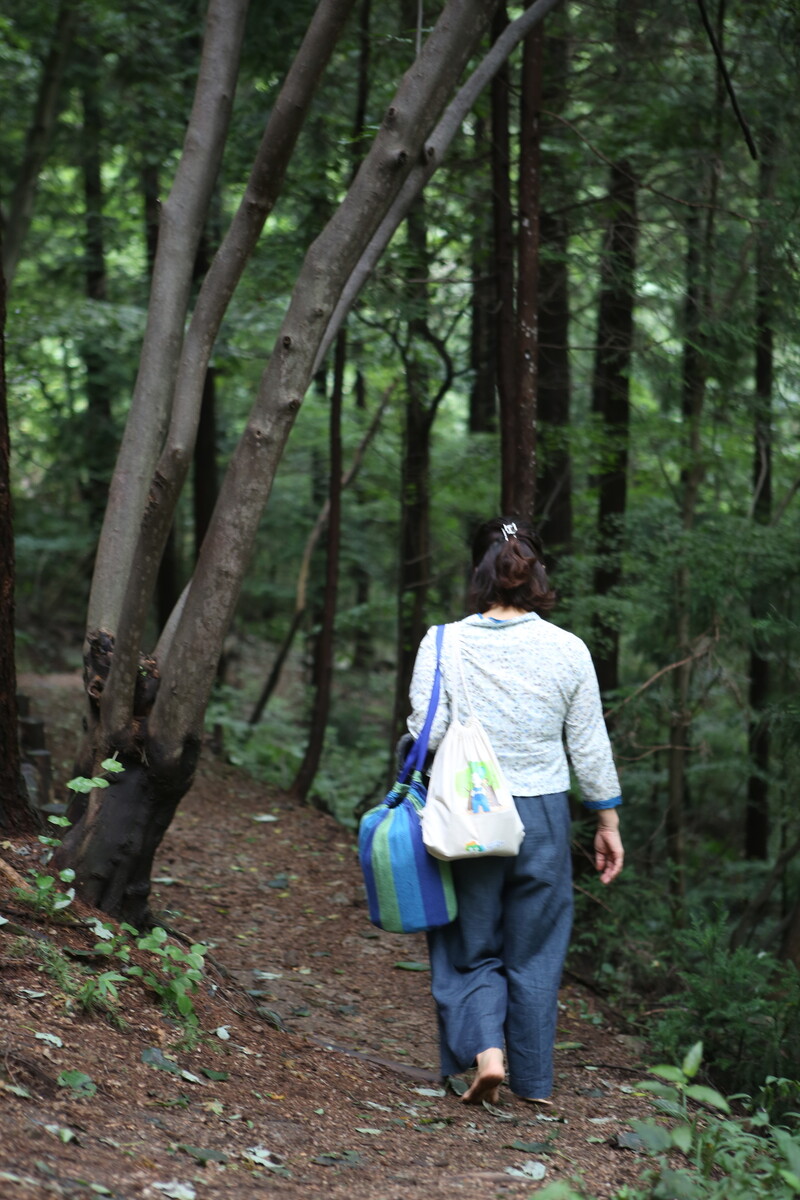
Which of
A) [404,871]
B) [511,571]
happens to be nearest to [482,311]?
[511,571]

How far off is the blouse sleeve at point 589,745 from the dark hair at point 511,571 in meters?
0.26

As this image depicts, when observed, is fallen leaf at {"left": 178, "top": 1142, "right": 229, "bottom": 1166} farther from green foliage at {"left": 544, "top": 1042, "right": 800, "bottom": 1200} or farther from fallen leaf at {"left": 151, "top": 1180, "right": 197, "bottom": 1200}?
green foliage at {"left": 544, "top": 1042, "right": 800, "bottom": 1200}

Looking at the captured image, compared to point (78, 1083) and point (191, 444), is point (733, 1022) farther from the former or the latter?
point (191, 444)

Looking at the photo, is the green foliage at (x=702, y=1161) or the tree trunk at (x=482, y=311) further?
the tree trunk at (x=482, y=311)

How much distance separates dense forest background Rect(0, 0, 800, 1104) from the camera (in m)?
6.95

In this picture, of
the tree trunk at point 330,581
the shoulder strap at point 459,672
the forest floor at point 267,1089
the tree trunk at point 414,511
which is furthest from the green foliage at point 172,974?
the tree trunk at point 414,511

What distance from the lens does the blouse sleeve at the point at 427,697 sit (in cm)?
378

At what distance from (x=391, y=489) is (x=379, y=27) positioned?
16.1ft

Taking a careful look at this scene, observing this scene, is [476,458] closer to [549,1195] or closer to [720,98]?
[720,98]

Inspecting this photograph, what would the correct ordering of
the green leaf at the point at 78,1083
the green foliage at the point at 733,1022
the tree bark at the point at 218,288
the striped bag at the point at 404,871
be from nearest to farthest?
the green leaf at the point at 78,1083 < the striped bag at the point at 404,871 < the tree bark at the point at 218,288 < the green foliage at the point at 733,1022

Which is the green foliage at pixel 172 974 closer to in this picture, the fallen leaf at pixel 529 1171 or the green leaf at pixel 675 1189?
the fallen leaf at pixel 529 1171

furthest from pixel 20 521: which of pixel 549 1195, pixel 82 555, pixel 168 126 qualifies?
pixel 549 1195

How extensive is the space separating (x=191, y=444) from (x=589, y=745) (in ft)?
6.11

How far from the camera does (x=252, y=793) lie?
392 inches
